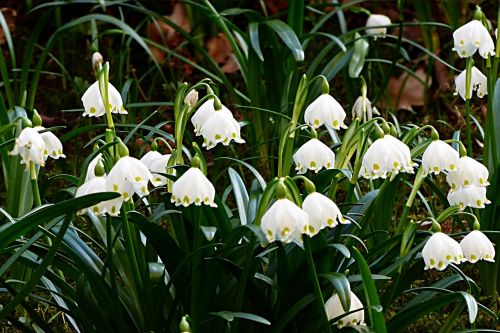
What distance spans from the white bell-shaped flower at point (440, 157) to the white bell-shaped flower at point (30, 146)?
88 cm

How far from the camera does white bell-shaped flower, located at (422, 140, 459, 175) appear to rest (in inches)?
83.0

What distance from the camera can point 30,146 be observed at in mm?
1996

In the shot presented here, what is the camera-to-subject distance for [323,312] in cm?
201

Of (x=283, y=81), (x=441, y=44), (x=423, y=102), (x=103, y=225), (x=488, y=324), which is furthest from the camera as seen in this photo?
(x=441, y=44)

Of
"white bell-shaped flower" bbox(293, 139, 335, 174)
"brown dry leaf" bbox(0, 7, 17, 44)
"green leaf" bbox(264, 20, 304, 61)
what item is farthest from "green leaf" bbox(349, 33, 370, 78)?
"brown dry leaf" bbox(0, 7, 17, 44)

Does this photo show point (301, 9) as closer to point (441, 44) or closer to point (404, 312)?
point (441, 44)

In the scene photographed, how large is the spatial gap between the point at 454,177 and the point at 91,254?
91 cm

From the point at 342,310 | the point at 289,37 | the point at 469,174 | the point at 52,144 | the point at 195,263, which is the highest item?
the point at 289,37

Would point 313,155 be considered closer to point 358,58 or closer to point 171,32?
point 358,58

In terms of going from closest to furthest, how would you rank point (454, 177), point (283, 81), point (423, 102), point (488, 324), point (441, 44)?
point (454, 177) < point (488, 324) < point (283, 81) < point (423, 102) < point (441, 44)

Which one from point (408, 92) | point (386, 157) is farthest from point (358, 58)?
point (386, 157)

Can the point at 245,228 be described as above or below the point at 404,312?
above

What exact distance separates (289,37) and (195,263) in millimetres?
1494

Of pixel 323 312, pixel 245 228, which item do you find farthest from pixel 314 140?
pixel 323 312
